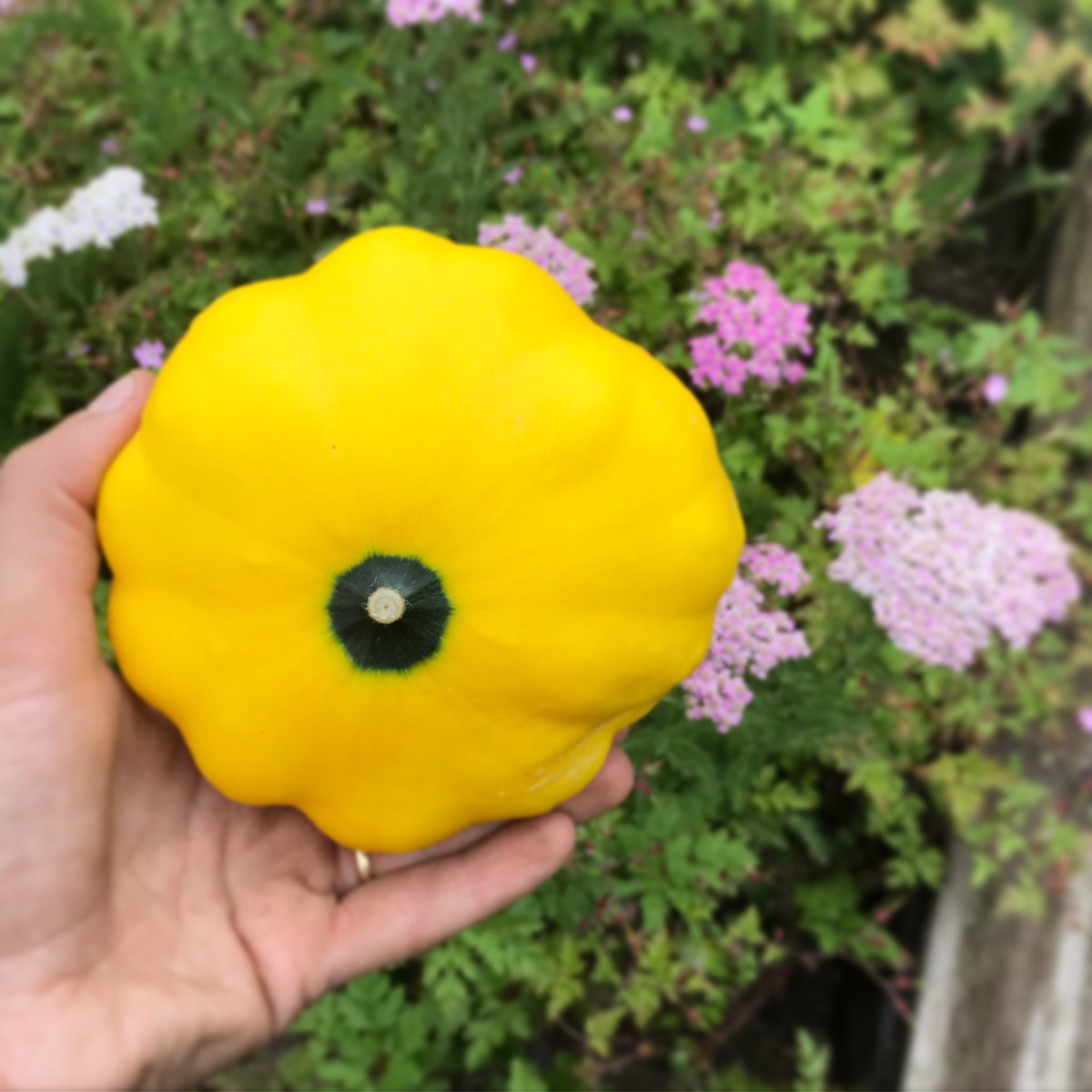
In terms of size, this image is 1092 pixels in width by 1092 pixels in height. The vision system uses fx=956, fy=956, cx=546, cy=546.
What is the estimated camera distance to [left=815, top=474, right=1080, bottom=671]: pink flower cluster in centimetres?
221

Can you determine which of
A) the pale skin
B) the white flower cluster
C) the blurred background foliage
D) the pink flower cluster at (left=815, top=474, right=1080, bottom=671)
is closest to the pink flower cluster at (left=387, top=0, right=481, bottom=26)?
the blurred background foliage

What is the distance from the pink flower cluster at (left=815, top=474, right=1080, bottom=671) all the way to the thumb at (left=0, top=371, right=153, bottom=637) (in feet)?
5.16

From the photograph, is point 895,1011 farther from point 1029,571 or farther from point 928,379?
point 928,379

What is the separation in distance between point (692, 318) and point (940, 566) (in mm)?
858

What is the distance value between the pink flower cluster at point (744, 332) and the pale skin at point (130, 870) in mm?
952

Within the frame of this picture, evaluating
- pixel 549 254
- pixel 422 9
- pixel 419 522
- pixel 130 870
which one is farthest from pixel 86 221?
pixel 130 870

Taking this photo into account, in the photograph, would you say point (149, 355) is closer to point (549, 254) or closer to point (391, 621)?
point (549, 254)

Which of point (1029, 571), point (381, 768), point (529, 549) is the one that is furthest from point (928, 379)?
point (381, 768)

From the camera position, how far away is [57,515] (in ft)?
6.22

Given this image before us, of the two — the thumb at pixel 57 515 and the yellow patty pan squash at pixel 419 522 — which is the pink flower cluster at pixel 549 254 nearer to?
the yellow patty pan squash at pixel 419 522

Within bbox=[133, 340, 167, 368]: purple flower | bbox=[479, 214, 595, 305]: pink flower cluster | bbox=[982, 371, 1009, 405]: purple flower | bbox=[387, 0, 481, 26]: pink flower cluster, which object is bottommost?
bbox=[982, 371, 1009, 405]: purple flower

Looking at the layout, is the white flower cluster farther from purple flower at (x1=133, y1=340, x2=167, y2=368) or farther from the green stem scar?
the green stem scar

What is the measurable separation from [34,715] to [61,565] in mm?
293

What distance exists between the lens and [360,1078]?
255 centimetres
